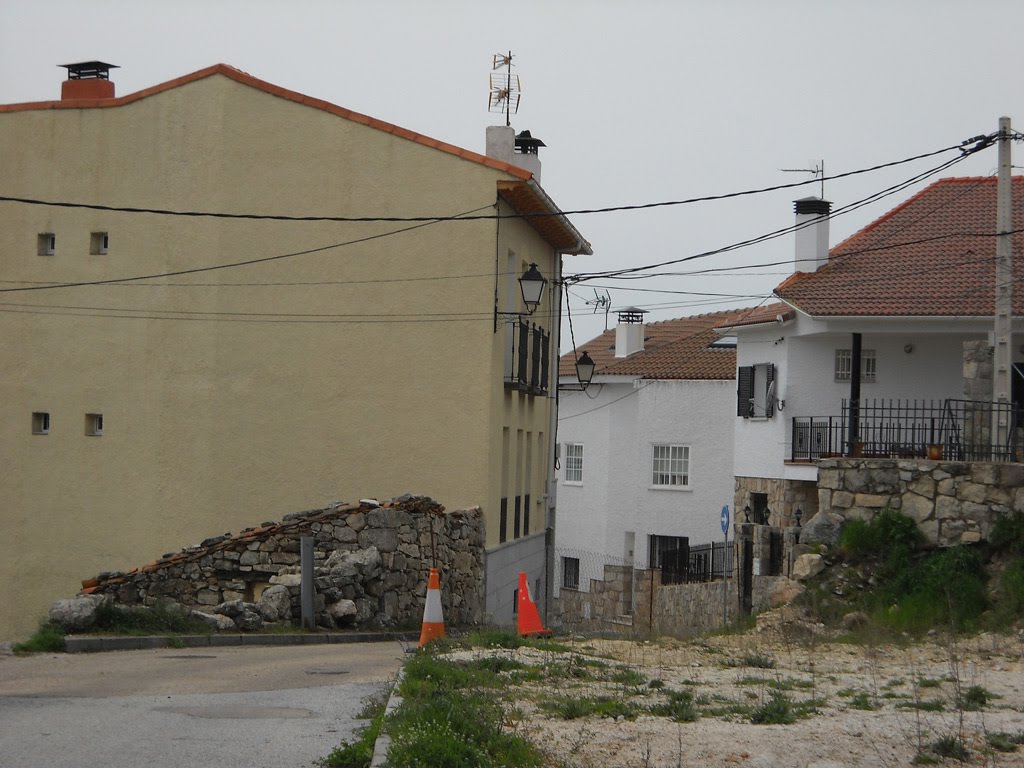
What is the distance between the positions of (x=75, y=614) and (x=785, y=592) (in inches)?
355

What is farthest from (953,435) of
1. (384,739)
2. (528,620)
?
(384,739)

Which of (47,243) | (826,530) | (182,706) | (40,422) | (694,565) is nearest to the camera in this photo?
(182,706)

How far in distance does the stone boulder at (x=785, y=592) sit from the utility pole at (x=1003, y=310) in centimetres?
380

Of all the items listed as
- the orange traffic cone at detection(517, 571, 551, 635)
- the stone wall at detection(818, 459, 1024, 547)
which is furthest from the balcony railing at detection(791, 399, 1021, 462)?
the orange traffic cone at detection(517, 571, 551, 635)

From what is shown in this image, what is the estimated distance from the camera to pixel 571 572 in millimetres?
44438

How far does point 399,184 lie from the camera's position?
22891mm

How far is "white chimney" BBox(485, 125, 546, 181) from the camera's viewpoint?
88.1 feet

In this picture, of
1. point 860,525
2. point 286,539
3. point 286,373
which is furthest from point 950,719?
point 286,373

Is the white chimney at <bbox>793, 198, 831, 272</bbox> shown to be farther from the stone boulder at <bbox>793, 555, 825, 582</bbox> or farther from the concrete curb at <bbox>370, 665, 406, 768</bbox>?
the concrete curb at <bbox>370, 665, 406, 768</bbox>

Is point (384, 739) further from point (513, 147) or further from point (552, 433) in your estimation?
point (552, 433)

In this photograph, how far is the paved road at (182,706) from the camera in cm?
789

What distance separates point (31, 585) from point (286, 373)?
6.46 meters

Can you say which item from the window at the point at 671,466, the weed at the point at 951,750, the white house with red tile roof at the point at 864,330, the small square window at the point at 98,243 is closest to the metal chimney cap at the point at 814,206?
the white house with red tile roof at the point at 864,330

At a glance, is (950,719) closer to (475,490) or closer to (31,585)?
(475,490)
